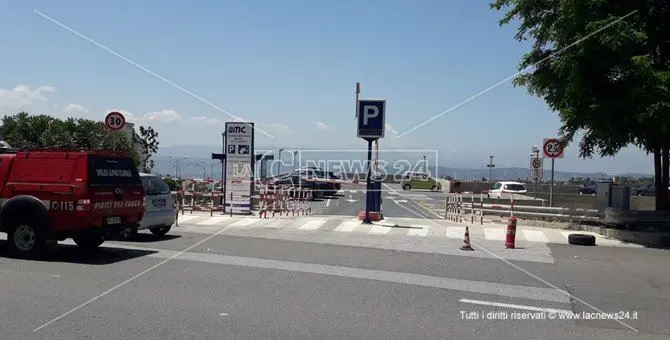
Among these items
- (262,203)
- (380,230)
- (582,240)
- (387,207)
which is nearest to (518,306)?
(582,240)

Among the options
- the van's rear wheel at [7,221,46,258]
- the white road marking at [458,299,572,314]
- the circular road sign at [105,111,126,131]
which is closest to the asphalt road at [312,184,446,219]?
the circular road sign at [105,111,126,131]

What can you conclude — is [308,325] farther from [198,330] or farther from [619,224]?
[619,224]

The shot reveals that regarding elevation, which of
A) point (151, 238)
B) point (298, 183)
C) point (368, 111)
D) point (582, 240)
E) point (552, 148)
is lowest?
point (151, 238)

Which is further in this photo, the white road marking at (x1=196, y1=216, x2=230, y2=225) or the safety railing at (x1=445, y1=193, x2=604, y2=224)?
the white road marking at (x1=196, y1=216, x2=230, y2=225)

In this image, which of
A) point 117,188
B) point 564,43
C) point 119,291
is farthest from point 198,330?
point 564,43

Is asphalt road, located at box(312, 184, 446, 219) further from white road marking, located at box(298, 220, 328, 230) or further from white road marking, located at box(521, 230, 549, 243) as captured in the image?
white road marking, located at box(521, 230, 549, 243)

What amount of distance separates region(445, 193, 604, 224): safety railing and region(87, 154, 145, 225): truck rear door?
10719mm

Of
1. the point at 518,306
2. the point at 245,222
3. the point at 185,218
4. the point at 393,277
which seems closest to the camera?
the point at 518,306

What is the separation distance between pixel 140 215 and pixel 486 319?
7.80m

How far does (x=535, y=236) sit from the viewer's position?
55.5ft

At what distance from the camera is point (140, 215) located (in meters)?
12.5

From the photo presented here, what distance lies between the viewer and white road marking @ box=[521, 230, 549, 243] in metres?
16.2

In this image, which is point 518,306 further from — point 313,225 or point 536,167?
point 536,167

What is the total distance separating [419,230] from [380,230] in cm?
116
